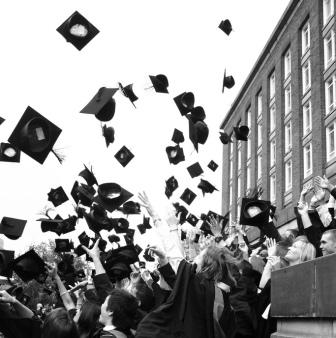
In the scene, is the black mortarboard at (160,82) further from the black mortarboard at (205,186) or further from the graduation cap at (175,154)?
the black mortarboard at (205,186)

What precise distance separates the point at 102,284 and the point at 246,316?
1220 millimetres

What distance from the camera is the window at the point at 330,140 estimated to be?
23.8 meters

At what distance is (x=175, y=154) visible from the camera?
9.62m

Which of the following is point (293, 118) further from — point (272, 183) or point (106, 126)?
point (106, 126)

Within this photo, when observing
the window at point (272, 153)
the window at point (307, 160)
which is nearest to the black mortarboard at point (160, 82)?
the window at point (307, 160)

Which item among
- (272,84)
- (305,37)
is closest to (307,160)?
(305,37)

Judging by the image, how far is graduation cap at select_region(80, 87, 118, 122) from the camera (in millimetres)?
7305

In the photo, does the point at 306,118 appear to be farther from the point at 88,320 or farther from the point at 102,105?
the point at 88,320

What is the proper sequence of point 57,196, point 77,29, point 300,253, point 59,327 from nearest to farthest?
point 59,327
point 300,253
point 77,29
point 57,196

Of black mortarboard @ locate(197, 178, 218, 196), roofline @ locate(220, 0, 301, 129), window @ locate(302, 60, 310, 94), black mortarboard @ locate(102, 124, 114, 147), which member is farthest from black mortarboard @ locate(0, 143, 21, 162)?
roofline @ locate(220, 0, 301, 129)

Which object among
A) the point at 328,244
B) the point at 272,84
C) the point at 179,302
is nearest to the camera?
the point at 179,302

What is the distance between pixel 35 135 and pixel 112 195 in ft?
4.01

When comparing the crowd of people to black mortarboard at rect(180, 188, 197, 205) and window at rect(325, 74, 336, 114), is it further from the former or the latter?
window at rect(325, 74, 336, 114)

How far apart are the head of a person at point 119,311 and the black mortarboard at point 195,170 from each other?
20.4ft
